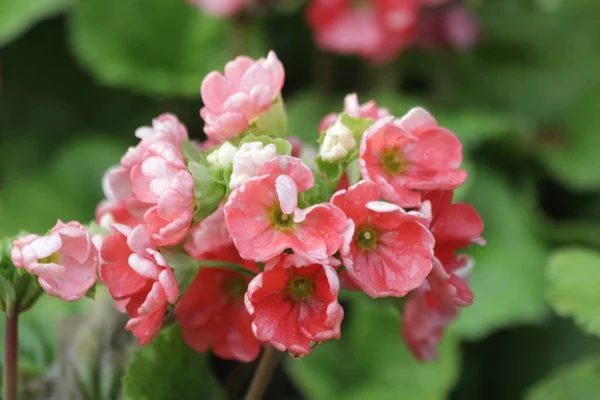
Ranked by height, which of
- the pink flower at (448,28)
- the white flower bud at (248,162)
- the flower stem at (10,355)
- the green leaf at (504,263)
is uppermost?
the white flower bud at (248,162)

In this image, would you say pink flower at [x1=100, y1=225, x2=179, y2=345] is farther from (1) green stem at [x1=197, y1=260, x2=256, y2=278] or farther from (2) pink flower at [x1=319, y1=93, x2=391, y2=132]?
(2) pink flower at [x1=319, y1=93, x2=391, y2=132]

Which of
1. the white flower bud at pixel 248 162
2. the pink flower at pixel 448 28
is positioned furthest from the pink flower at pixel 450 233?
the pink flower at pixel 448 28

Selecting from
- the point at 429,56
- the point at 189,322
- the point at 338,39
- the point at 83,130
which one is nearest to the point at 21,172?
the point at 83,130

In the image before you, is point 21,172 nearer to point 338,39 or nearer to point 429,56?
point 338,39

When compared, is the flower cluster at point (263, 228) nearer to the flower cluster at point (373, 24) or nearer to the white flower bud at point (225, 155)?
the white flower bud at point (225, 155)

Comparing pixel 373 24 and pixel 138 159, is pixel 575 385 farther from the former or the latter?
pixel 373 24

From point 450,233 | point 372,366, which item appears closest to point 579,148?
point 372,366
